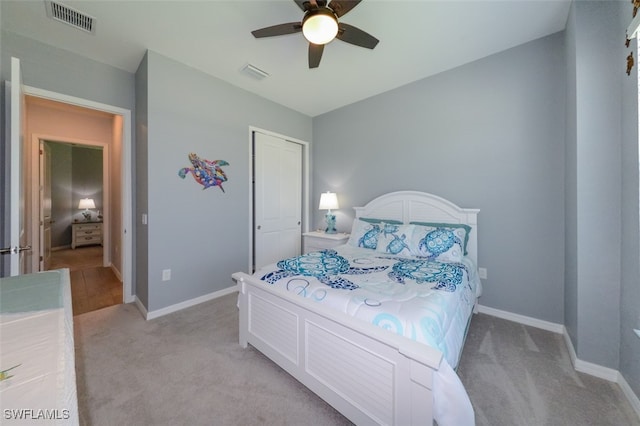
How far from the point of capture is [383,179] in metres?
3.36

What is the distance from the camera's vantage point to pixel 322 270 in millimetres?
1891

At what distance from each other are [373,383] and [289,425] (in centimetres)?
55

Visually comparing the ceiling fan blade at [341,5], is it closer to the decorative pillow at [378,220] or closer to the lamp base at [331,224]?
the decorative pillow at [378,220]

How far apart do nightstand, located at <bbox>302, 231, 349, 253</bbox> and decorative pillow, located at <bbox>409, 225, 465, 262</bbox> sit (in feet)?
3.72

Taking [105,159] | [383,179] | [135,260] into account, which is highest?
[105,159]

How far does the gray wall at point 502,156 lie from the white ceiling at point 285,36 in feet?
0.79

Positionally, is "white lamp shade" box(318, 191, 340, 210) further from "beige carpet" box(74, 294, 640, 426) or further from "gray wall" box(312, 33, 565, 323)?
"beige carpet" box(74, 294, 640, 426)

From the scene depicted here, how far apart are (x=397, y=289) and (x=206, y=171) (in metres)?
2.50

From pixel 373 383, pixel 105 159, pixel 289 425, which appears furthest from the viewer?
pixel 105 159

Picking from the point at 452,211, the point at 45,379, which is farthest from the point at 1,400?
the point at 452,211

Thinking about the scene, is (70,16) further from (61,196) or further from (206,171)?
(61,196)

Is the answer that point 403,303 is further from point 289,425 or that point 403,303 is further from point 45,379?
point 45,379

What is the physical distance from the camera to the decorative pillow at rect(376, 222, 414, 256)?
2.49 meters

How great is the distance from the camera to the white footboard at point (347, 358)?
3.44 feet
